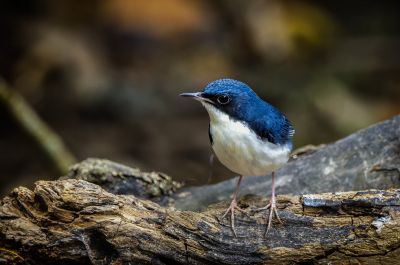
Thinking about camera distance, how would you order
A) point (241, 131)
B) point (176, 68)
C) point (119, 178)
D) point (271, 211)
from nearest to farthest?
point (271, 211), point (241, 131), point (119, 178), point (176, 68)

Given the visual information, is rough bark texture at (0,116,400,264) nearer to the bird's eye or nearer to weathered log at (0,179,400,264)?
weathered log at (0,179,400,264)

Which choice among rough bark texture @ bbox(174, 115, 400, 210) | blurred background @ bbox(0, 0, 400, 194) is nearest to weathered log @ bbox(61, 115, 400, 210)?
rough bark texture @ bbox(174, 115, 400, 210)

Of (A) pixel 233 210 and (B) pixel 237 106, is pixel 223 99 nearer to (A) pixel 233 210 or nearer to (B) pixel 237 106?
(B) pixel 237 106

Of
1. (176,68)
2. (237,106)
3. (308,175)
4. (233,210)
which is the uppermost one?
(176,68)

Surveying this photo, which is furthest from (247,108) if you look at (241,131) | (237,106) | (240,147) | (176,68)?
(176,68)

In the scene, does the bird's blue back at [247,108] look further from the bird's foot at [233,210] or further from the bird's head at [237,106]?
the bird's foot at [233,210]

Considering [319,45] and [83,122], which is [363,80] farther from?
[83,122]
